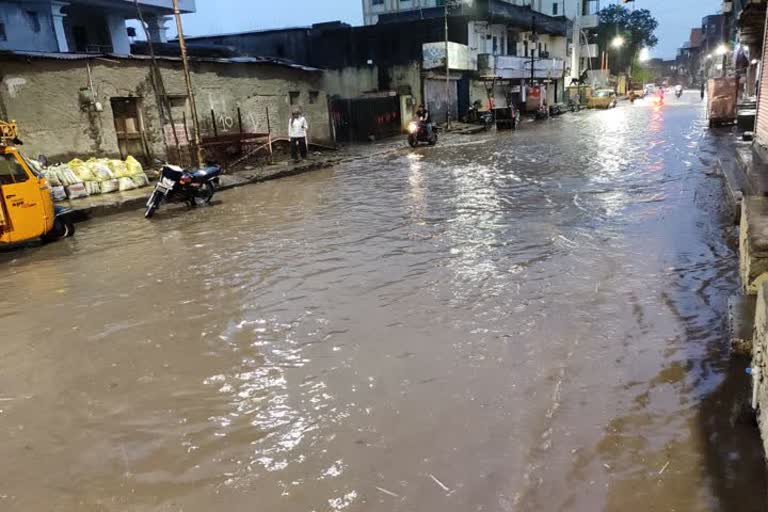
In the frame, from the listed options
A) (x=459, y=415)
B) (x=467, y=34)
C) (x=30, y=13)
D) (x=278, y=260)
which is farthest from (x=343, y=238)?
(x=467, y=34)

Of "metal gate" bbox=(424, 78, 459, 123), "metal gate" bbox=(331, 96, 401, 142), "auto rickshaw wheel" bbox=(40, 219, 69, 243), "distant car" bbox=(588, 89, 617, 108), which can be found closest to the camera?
"auto rickshaw wheel" bbox=(40, 219, 69, 243)

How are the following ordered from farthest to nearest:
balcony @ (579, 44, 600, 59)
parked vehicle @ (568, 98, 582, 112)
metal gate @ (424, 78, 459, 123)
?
balcony @ (579, 44, 600, 59)
parked vehicle @ (568, 98, 582, 112)
metal gate @ (424, 78, 459, 123)

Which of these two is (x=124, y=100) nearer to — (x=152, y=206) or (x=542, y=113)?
(x=152, y=206)

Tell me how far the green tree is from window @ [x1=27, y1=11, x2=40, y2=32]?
68.2 meters

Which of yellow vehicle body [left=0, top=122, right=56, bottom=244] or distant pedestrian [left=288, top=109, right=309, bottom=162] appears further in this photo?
distant pedestrian [left=288, top=109, right=309, bottom=162]

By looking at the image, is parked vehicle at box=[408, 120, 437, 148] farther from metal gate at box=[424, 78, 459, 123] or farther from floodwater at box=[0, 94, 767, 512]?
floodwater at box=[0, 94, 767, 512]

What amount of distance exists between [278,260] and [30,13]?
65.5 ft

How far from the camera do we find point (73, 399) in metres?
4.36

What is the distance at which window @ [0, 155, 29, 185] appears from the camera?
28.8 feet

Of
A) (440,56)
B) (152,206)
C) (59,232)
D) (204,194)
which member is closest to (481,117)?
(440,56)

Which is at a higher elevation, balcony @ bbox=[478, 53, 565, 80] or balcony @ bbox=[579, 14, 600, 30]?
balcony @ bbox=[579, 14, 600, 30]

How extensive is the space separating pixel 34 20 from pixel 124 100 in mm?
8664

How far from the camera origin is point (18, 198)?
8922 millimetres

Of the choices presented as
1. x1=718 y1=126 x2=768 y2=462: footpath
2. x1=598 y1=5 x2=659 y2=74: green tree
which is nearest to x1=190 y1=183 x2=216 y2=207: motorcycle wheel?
x1=718 y1=126 x2=768 y2=462: footpath
